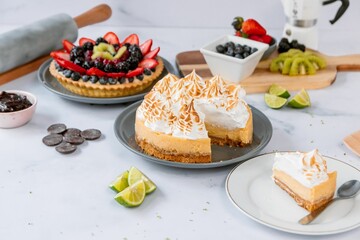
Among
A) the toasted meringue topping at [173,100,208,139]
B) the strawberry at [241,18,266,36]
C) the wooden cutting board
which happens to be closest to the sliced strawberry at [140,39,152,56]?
the wooden cutting board

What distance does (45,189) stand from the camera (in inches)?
61.1

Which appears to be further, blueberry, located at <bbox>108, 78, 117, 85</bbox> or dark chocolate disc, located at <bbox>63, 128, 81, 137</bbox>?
blueberry, located at <bbox>108, 78, 117, 85</bbox>

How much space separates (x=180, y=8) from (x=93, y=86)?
0.87 meters

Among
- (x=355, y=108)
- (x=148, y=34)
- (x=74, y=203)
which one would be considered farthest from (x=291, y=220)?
(x=148, y=34)

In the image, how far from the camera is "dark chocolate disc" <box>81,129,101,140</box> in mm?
1802

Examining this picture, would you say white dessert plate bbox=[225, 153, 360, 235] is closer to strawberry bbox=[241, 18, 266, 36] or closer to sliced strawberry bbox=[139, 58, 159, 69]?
sliced strawberry bbox=[139, 58, 159, 69]

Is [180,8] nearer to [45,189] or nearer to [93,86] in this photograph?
[93,86]

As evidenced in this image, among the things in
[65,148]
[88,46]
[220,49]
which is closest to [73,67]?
[88,46]

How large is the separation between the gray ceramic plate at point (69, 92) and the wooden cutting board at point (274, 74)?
96mm

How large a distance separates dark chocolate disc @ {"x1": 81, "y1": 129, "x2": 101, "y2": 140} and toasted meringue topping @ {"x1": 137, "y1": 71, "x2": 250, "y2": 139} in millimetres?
169

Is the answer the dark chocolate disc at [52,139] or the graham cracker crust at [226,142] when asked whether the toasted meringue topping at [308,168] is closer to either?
the graham cracker crust at [226,142]

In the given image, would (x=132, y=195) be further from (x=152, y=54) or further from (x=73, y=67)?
(x=152, y=54)

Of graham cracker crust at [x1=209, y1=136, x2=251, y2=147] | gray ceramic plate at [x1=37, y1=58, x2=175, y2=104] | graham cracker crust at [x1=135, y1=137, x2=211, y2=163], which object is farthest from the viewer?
gray ceramic plate at [x1=37, y1=58, x2=175, y2=104]

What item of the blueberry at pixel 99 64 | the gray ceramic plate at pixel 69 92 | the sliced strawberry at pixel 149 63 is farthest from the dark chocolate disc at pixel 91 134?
the sliced strawberry at pixel 149 63
